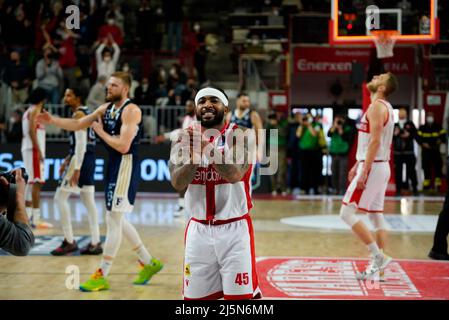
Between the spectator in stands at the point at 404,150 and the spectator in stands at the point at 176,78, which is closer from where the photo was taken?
the spectator in stands at the point at 404,150

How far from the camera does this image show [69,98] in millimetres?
8297

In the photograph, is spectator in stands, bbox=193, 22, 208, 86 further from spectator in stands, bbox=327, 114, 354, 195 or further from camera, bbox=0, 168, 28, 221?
camera, bbox=0, 168, 28, 221

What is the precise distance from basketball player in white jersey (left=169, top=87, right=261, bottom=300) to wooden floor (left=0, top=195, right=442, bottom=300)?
2.00 m

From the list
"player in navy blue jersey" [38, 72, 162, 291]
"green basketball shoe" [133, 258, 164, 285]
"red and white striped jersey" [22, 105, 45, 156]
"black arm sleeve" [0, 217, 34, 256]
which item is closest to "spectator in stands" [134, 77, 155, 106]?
"red and white striped jersey" [22, 105, 45, 156]

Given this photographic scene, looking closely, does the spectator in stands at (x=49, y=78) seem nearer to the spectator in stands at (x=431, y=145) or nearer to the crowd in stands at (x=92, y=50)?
the crowd in stands at (x=92, y=50)

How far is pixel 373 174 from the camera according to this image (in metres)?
6.98

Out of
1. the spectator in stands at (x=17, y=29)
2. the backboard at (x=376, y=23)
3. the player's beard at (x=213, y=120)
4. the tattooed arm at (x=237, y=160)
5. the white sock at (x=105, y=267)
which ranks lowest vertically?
the white sock at (x=105, y=267)

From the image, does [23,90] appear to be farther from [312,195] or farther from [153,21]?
[312,195]

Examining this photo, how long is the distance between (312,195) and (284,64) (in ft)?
21.6

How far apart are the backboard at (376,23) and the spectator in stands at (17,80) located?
8878mm

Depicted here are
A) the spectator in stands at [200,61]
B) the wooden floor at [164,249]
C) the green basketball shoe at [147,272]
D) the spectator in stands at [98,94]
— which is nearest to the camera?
the wooden floor at [164,249]

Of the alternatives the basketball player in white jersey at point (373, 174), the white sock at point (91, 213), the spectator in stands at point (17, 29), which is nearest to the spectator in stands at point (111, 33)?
the spectator in stands at point (17, 29)

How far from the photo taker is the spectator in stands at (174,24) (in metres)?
20.3
